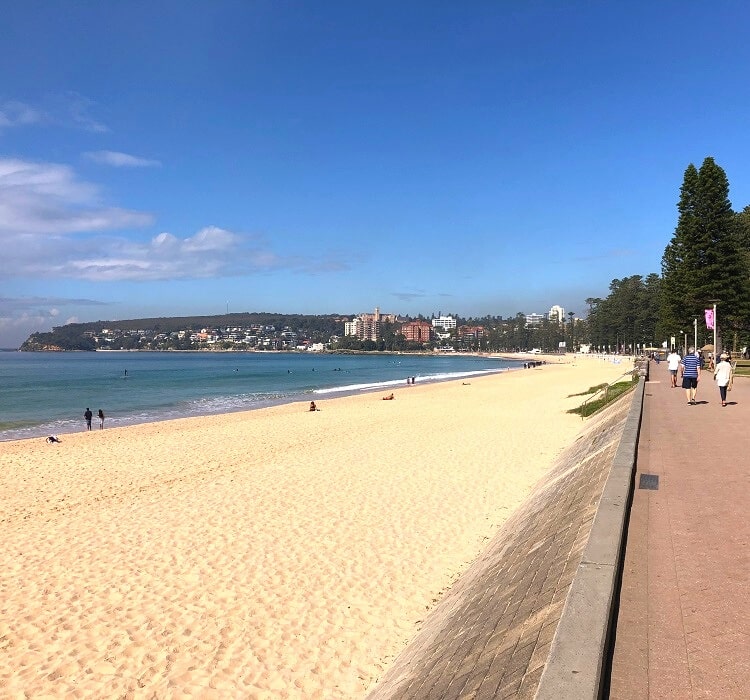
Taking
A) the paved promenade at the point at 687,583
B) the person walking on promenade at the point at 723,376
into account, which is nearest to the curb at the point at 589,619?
the paved promenade at the point at 687,583

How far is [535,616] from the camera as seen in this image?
3812 millimetres

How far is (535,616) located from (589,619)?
63 centimetres

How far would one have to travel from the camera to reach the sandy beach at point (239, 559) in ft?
17.4

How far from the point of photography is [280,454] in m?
16.2

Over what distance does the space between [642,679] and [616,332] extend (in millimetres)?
111177

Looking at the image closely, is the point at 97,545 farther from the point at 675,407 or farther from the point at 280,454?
the point at 675,407

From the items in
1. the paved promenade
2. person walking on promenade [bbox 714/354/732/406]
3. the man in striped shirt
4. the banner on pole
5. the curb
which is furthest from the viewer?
the banner on pole

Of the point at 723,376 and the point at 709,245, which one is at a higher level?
the point at 709,245

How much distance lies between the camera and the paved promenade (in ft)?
9.73

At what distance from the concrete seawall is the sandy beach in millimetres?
700

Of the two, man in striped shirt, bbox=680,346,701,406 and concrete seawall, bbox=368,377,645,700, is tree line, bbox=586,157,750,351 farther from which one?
concrete seawall, bbox=368,377,645,700

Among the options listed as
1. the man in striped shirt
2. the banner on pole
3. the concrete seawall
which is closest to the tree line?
the banner on pole

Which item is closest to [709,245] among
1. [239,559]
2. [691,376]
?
[691,376]

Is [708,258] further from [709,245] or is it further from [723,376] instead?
[723,376]
